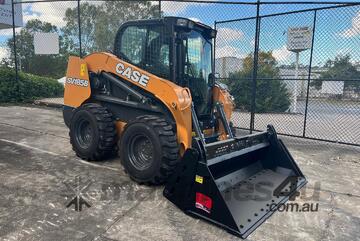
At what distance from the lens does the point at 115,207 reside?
3652 mm

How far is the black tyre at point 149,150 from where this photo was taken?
4020 mm

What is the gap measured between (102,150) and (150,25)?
2.11 m

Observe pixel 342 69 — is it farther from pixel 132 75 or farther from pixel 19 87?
pixel 19 87

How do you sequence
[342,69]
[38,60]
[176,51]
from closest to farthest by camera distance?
1. [176,51]
2. [342,69]
3. [38,60]

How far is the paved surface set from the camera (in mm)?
3125

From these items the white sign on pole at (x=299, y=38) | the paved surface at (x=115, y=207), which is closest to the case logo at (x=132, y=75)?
the paved surface at (x=115, y=207)

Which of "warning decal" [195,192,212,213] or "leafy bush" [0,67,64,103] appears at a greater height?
"leafy bush" [0,67,64,103]

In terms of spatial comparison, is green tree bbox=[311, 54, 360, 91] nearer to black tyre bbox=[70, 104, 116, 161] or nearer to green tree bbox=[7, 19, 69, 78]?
black tyre bbox=[70, 104, 116, 161]

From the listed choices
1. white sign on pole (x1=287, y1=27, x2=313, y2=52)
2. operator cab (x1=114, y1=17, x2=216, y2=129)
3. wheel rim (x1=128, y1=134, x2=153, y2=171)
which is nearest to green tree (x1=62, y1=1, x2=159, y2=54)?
white sign on pole (x1=287, y1=27, x2=313, y2=52)

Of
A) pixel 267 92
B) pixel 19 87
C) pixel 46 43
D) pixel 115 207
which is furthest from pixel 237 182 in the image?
pixel 46 43

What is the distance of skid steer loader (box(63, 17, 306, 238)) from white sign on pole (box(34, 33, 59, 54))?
15129 mm

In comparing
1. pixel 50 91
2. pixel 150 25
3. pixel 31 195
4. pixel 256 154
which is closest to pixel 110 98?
pixel 150 25

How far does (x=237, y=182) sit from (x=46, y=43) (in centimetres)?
1915

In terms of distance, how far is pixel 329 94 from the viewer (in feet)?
31.0
